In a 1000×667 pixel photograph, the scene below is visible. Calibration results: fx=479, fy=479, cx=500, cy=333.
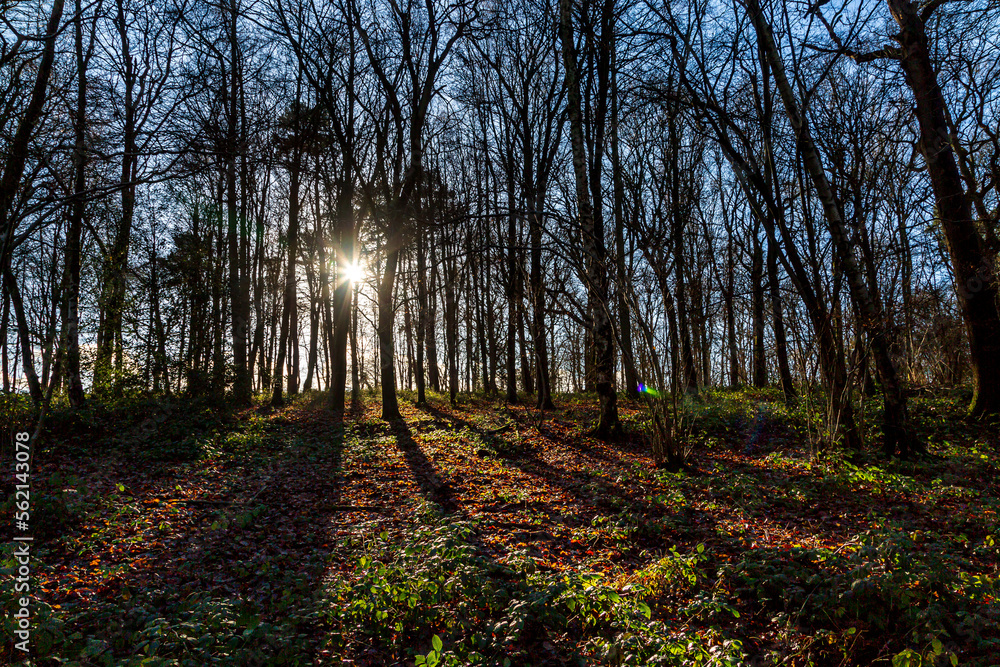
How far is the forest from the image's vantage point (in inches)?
125

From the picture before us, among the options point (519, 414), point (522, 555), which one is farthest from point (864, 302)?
point (519, 414)

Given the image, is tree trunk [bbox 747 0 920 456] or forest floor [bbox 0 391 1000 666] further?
tree trunk [bbox 747 0 920 456]

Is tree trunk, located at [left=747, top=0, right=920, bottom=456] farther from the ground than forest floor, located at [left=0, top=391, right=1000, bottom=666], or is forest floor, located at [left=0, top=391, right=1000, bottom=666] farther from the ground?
tree trunk, located at [left=747, top=0, right=920, bottom=456]

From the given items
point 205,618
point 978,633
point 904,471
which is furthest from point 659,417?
point 205,618

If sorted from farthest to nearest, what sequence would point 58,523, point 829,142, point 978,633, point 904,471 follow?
point 829,142 → point 904,471 → point 58,523 → point 978,633

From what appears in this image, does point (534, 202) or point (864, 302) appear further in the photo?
point (534, 202)

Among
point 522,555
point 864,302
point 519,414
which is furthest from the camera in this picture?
point 519,414

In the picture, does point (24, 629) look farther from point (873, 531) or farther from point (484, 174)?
point (484, 174)

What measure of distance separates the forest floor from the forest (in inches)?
1.3

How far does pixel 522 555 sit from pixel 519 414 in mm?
7987

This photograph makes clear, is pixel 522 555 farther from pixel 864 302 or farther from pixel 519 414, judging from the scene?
pixel 519 414

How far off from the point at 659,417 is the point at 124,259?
12.5 metres

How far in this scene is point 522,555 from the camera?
13.7ft

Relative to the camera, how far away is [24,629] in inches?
109
